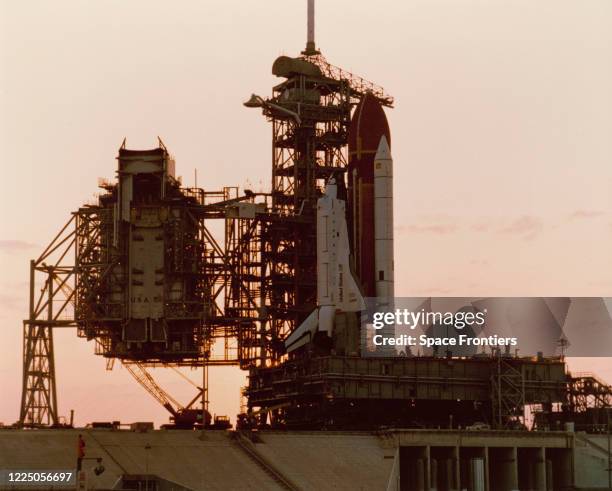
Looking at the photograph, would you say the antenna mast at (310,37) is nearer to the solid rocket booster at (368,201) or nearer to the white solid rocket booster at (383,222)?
the solid rocket booster at (368,201)

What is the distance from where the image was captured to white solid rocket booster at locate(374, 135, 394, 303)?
488 ft

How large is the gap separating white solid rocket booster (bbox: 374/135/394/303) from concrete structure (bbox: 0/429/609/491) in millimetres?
20840

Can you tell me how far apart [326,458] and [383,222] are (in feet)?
103

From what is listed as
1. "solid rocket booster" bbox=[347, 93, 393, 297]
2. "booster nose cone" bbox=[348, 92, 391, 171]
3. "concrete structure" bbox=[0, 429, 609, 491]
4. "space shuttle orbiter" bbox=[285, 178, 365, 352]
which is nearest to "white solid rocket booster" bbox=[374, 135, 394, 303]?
"solid rocket booster" bbox=[347, 93, 393, 297]

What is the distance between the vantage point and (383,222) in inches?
5906

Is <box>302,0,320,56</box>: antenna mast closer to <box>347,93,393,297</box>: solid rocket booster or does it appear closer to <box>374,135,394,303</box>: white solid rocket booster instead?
<box>347,93,393,297</box>: solid rocket booster

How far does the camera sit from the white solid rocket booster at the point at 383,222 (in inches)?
5861

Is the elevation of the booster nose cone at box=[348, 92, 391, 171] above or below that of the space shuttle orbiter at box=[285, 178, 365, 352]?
above

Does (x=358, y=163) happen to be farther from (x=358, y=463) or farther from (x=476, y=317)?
(x=358, y=463)

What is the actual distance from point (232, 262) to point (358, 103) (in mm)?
20415

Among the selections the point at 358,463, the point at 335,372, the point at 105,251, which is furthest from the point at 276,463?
the point at 105,251

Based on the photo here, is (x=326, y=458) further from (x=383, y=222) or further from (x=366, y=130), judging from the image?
(x=366, y=130)
